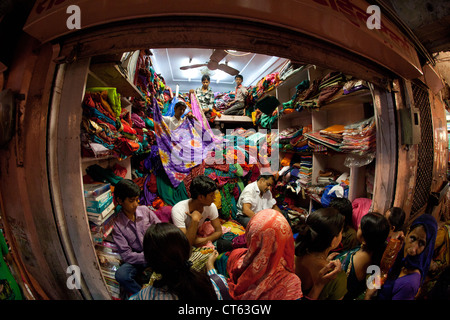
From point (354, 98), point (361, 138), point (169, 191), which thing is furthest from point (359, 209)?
point (169, 191)

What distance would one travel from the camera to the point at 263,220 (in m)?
1.13

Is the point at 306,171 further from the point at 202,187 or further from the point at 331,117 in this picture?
the point at 202,187

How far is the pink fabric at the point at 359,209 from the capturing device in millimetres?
1916

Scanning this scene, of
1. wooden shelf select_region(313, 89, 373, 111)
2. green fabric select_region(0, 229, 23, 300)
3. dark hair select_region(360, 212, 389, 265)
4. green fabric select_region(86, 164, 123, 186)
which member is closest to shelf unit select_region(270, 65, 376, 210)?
wooden shelf select_region(313, 89, 373, 111)

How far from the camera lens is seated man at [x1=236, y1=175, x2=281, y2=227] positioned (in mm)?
2623

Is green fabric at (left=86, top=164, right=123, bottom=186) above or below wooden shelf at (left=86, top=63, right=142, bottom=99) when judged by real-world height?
below

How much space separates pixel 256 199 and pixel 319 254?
153 centimetres

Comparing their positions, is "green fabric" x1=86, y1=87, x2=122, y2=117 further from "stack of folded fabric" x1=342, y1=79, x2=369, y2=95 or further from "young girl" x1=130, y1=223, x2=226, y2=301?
"stack of folded fabric" x1=342, y1=79, x2=369, y2=95

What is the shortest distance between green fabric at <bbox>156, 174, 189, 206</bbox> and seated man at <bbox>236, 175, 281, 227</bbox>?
1094 millimetres

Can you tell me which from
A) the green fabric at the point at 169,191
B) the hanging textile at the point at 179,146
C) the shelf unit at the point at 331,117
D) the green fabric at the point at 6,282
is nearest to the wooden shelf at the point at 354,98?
the shelf unit at the point at 331,117

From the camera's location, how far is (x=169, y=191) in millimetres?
2832

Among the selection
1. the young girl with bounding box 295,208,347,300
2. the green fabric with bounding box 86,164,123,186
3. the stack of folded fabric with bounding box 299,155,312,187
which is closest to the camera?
the young girl with bounding box 295,208,347,300
